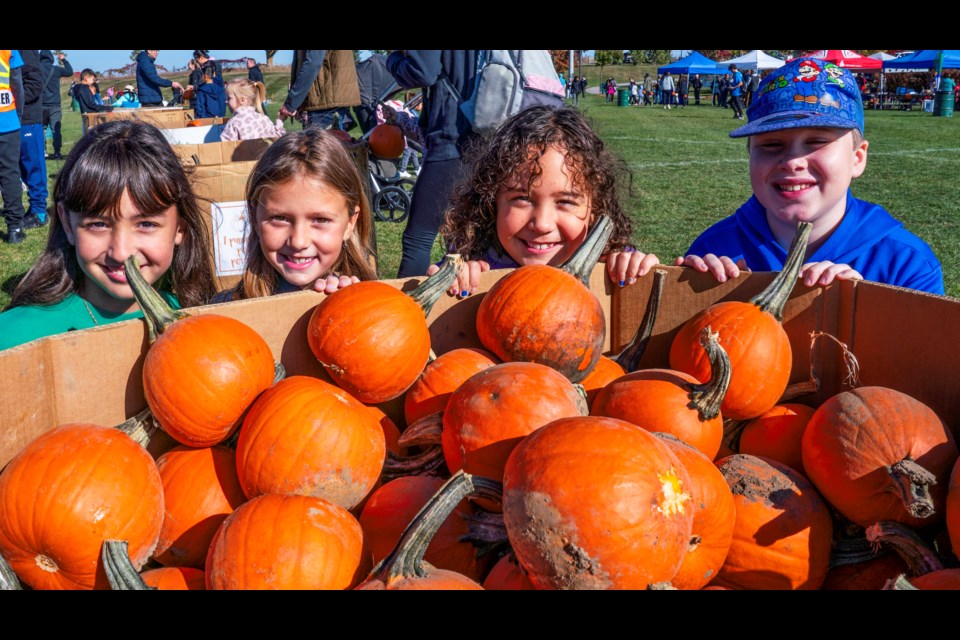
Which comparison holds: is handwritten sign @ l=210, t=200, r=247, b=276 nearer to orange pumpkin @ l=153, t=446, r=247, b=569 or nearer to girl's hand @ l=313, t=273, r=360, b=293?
girl's hand @ l=313, t=273, r=360, b=293

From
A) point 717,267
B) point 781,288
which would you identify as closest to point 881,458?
point 781,288

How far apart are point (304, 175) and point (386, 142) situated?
689 centimetres

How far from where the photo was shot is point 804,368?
7.93ft

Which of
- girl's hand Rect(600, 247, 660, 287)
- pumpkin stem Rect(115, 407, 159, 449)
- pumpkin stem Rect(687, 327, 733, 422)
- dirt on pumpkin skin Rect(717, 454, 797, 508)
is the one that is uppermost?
girl's hand Rect(600, 247, 660, 287)

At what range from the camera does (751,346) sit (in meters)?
2.12

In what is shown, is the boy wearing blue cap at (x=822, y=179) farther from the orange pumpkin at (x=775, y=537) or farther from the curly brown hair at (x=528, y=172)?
the orange pumpkin at (x=775, y=537)

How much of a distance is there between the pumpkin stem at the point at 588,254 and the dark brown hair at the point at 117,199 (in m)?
1.57

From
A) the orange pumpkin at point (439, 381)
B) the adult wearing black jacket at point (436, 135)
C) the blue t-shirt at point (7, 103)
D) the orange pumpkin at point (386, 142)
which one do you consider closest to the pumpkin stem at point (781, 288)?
the orange pumpkin at point (439, 381)

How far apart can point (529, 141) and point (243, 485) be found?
75.0 inches

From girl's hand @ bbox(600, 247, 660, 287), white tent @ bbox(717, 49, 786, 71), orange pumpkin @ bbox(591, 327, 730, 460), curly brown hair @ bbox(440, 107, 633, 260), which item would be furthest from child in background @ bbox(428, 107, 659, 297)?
white tent @ bbox(717, 49, 786, 71)

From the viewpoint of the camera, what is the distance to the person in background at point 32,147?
10.5 m

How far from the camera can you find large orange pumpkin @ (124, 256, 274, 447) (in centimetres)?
189

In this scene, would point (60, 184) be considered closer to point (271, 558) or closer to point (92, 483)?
point (92, 483)

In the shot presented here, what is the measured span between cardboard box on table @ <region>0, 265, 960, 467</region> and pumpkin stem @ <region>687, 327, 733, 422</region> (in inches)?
24.6
